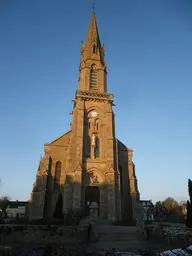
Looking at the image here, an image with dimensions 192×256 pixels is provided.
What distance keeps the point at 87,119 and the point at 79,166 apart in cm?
830

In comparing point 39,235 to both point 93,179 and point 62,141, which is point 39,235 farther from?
point 62,141

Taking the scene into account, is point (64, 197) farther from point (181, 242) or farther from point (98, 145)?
point (181, 242)

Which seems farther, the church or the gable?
the gable

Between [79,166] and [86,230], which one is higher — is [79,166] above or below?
above

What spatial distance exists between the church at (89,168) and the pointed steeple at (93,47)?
179 inches

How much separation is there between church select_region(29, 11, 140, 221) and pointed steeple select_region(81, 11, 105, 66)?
4.54 m

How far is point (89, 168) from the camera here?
28.5 m

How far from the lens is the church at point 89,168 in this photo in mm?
26609

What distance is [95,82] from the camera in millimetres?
36594

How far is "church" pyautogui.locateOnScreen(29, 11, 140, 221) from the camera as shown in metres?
26.6

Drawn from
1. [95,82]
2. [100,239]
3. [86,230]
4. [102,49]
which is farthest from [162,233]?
[102,49]

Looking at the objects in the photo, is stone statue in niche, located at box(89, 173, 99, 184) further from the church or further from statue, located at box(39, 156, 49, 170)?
statue, located at box(39, 156, 49, 170)

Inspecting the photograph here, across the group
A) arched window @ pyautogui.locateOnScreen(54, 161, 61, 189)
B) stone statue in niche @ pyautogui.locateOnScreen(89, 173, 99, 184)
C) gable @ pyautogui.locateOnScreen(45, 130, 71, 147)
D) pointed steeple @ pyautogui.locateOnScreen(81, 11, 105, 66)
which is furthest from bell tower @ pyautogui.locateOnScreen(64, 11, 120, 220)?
arched window @ pyautogui.locateOnScreen(54, 161, 61, 189)

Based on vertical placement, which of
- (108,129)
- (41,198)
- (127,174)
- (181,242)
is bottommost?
(181,242)
